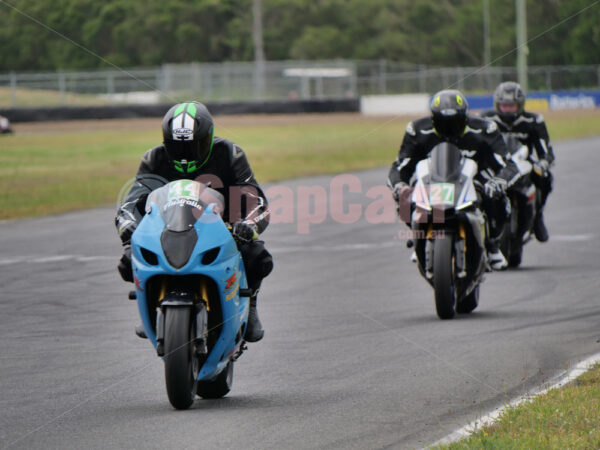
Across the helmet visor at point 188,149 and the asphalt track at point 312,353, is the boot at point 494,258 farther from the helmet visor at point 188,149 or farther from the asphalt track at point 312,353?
the helmet visor at point 188,149

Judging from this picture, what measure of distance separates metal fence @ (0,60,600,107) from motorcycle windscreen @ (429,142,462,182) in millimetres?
42980

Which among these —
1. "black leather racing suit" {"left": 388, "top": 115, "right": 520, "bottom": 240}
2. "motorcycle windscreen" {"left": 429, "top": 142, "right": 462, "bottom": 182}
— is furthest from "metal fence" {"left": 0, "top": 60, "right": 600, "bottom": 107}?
"motorcycle windscreen" {"left": 429, "top": 142, "right": 462, "bottom": 182}

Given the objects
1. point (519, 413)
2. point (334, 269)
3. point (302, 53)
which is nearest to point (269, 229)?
point (334, 269)

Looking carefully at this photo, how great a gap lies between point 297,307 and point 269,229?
20.3 feet

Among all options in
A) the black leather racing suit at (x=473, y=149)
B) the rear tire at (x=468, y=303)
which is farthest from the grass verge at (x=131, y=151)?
the rear tire at (x=468, y=303)

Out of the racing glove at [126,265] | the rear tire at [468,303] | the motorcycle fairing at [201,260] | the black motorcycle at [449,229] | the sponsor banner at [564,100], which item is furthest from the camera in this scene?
the sponsor banner at [564,100]

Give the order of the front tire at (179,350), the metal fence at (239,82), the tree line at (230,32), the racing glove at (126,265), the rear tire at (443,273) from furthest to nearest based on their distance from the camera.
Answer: the tree line at (230,32), the metal fence at (239,82), the rear tire at (443,273), the racing glove at (126,265), the front tire at (179,350)

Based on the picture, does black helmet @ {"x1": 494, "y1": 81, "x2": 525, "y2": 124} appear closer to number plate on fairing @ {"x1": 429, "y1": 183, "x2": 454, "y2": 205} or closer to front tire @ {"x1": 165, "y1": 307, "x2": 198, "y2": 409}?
number plate on fairing @ {"x1": 429, "y1": 183, "x2": 454, "y2": 205}

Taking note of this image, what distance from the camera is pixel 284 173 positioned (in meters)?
25.7

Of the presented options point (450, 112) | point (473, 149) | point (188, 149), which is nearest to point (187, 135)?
point (188, 149)

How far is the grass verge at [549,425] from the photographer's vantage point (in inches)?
198

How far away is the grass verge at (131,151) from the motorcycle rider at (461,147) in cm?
590

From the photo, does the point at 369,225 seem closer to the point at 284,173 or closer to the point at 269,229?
the point at 269,229

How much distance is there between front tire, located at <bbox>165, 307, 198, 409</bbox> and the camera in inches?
223
